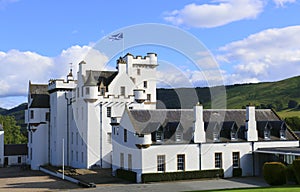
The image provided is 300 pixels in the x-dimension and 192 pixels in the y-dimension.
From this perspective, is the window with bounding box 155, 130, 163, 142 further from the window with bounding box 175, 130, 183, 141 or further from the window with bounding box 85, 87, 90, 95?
the window with bounding box 85, 87, 90, 95

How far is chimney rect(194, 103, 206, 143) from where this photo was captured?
3622cm

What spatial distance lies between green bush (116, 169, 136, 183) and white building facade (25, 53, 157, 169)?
24.0 ft

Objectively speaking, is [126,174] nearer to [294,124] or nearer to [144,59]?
[144,59]

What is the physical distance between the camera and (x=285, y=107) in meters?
126

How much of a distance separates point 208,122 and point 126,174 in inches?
343

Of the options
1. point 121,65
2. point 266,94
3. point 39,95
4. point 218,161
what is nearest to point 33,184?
point 218,161

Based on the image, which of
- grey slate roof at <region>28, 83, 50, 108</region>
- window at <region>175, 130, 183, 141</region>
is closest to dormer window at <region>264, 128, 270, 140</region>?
window at <region>175, 130, 183, 141</region>

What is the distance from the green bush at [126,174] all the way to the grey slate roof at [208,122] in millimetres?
3604

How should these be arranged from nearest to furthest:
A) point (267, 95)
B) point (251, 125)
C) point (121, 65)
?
point (251, 125), point (121, 65), point (267, 95)

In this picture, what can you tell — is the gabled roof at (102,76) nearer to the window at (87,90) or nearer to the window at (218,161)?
the window at (87,90)

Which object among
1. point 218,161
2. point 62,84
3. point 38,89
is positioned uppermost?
point 62,84

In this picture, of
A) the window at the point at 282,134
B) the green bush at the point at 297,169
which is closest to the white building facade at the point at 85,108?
the window at the point at 282,134

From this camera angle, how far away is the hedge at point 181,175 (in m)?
34.0

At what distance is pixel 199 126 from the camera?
36.5 meters
